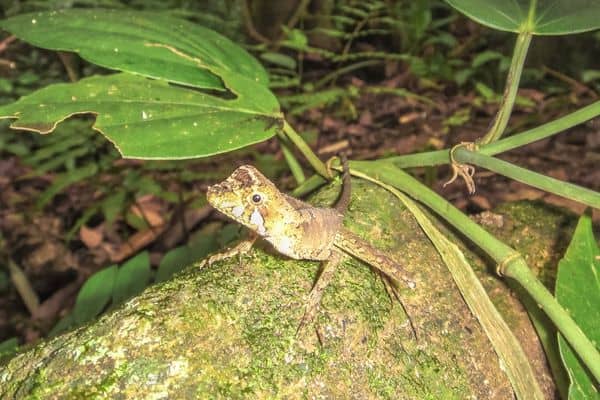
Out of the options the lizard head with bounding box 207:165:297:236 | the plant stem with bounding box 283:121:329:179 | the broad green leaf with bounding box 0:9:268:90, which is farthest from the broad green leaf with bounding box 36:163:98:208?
the lizard head with bounding box 207:165:297:236

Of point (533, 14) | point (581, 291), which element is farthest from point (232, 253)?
point (533, 14)

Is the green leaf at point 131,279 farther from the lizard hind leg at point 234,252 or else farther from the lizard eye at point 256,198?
the lizard eye at point 256,198

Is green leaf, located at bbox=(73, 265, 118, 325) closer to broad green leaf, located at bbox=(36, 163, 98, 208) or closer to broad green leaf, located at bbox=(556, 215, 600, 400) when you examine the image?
broad green leaf, located at bbox=(36, 163, 98, 208)

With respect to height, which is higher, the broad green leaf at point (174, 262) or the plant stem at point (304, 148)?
Result: the plant stem at point (304, 148)

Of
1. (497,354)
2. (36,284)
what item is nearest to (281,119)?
(497,354)

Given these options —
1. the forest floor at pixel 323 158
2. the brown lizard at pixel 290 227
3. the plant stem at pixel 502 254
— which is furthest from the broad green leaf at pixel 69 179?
the brown lizard at pixel 290 227

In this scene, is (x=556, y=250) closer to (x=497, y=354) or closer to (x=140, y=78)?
(x=497, y=354)
